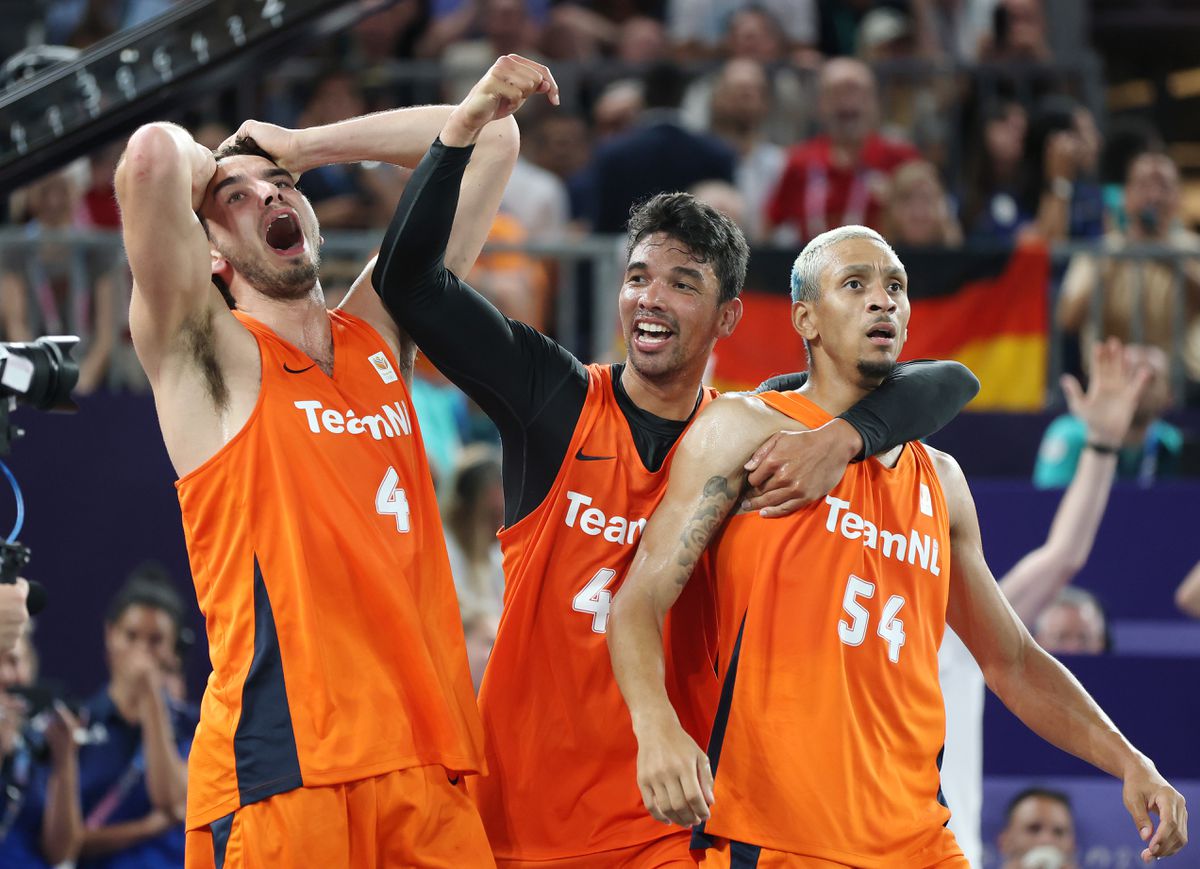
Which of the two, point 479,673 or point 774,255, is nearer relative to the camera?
point 479,673

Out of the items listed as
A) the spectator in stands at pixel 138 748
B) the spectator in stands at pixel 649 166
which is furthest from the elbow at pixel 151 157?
the spectator in stands at pixel 649 166

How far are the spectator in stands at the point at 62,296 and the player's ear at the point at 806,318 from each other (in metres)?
4.50

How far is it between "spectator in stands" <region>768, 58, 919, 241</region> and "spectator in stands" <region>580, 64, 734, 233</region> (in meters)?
0.52

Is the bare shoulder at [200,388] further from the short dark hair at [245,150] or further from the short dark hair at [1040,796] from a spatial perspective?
the short dark hair at [1040,796]

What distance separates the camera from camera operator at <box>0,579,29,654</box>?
3711mm

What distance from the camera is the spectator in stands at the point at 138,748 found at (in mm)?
6629

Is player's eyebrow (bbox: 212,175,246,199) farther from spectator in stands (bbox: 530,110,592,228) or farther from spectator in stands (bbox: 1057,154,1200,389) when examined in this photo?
spectator in stands (bbox: 530,110,592,228)

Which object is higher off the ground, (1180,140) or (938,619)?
(1180,140)

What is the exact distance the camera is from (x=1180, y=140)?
12609 millimetres

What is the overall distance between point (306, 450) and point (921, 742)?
1.58m

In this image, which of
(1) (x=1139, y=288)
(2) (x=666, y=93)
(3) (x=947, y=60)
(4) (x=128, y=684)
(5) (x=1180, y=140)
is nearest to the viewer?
(4) (x=128, y=684)

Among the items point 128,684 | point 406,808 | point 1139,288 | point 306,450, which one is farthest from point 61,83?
point 1139,288

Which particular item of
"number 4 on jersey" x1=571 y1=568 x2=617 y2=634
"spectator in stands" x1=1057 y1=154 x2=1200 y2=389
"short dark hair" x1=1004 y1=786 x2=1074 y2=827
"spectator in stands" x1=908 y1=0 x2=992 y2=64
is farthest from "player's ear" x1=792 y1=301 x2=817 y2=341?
"spectator in stands" x1=908 y1=0 x2=992 y2=64

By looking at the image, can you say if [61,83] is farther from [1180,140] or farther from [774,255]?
[1180,140]
